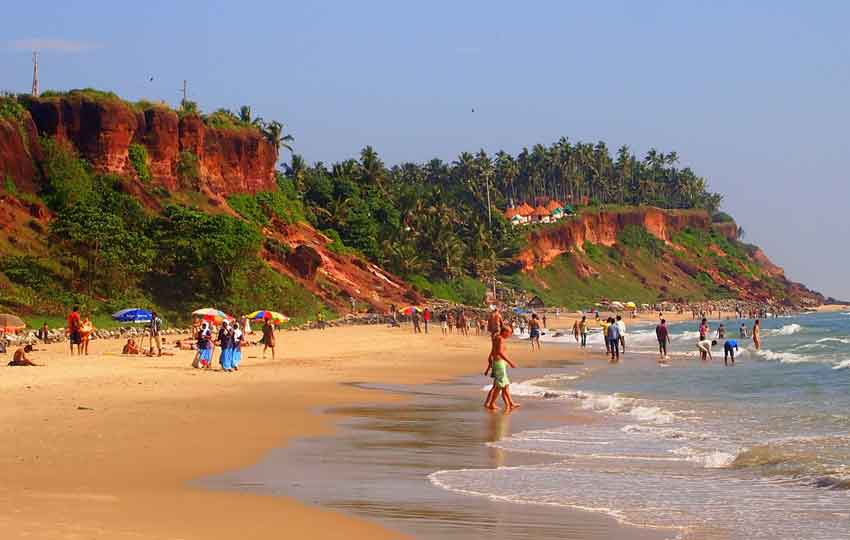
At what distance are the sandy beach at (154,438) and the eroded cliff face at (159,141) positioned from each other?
92.6 ft

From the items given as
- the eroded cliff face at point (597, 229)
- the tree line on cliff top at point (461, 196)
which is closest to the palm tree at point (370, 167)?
the tree line on cliff top at point (461, 196)

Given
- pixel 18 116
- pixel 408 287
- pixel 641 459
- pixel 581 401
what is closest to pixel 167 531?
pixel 641 459

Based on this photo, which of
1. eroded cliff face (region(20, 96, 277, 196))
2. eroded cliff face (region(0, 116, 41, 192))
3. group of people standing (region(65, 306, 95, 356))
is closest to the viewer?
group of people standing (region(65, 306, 95, 356))

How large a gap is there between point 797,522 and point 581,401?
12.3 meters

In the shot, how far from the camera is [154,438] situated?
1304 centimetres

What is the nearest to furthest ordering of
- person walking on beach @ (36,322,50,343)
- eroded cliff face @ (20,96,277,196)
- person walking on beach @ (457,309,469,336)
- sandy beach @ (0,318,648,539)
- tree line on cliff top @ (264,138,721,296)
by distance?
sandy beach @ (0,318,648,539) → person walking on beach @ (36,322,50,343) → eroded cliff face @ (20,96,277,196) → person walking on beach @ (457,309,469,336) → tree line on cliff top @ (264,138,721,296)

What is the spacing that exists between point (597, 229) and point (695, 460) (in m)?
121

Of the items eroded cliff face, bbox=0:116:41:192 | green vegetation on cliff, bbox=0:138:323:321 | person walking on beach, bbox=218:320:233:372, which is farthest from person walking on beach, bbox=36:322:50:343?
eroded cliff face, bbox=0:116:41:192

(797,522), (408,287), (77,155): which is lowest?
(797,522)

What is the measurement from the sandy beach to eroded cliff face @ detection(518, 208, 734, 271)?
8858 centimetres

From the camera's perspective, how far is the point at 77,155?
55.8 m

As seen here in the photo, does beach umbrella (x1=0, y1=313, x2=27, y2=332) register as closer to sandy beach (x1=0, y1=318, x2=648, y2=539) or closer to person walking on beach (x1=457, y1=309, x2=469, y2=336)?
sandy beach (x1=0, y1=318, x2=648, y2=539)

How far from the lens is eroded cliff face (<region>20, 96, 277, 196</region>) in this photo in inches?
2217

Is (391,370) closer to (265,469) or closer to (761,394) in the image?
(761,394)
